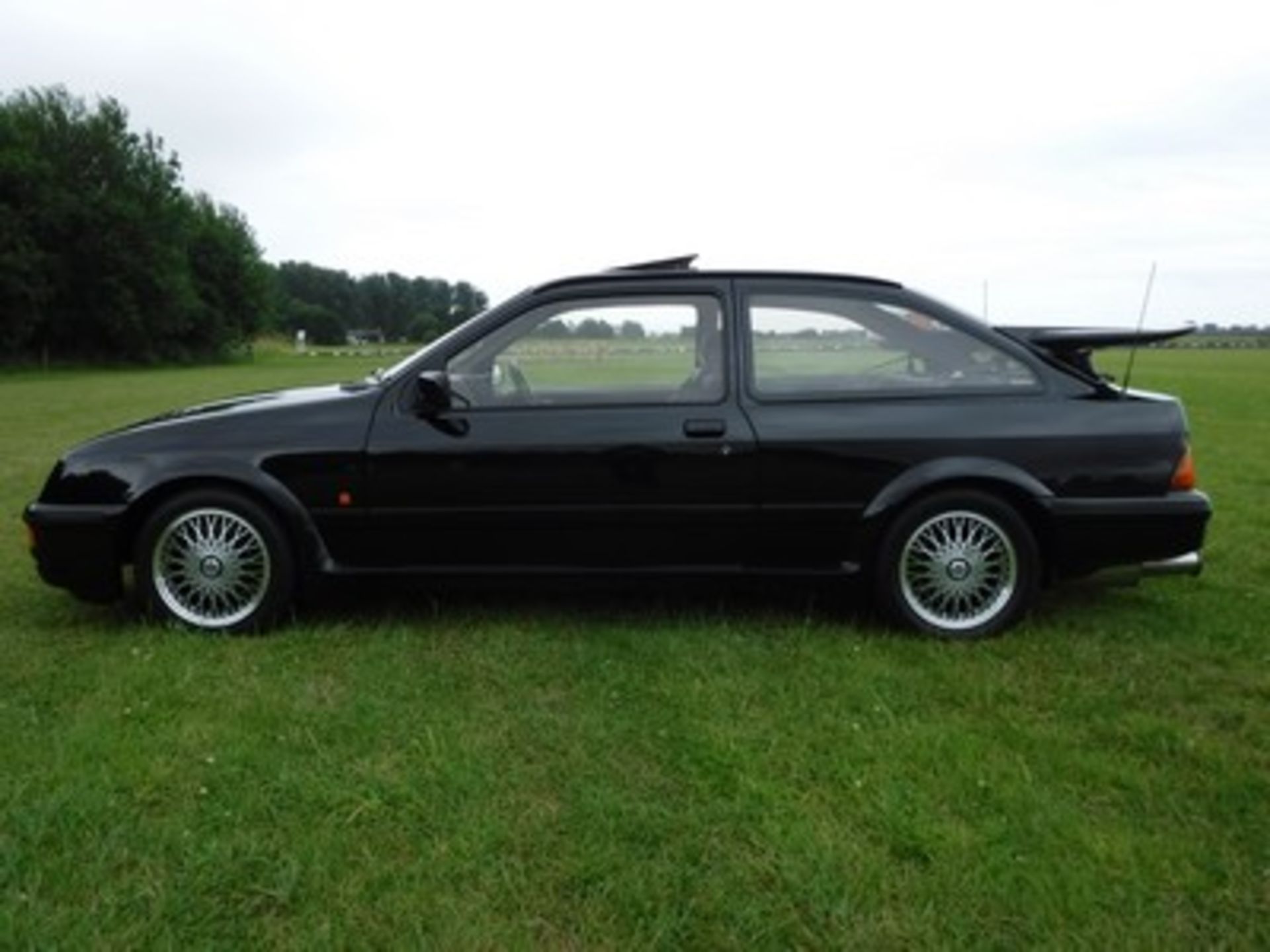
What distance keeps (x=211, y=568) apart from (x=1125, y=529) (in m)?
3.72

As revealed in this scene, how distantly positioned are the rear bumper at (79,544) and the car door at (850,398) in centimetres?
263

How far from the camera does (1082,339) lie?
4.50 metres

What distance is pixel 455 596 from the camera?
4.91m

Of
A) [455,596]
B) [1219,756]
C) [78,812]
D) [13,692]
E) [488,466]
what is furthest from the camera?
[455,596]

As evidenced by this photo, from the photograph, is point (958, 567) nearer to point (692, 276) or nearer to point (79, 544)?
point (692, 276)

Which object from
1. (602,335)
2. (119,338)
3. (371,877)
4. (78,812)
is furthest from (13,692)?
(119,338)

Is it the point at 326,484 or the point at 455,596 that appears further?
the point at 455,596

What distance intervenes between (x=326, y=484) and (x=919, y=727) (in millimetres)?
2450

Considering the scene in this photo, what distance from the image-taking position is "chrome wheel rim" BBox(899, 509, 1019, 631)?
4289mm

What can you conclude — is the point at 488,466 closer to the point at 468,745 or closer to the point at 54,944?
the point at 468,745

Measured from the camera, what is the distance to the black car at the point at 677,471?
4230mm

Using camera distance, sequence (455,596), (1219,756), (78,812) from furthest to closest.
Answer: (455,596)
(1219,756)
(78,812)

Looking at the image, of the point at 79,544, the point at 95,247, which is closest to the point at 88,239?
the point at 95,247

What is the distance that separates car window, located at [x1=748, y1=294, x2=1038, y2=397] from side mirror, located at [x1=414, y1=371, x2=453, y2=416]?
1254mm
